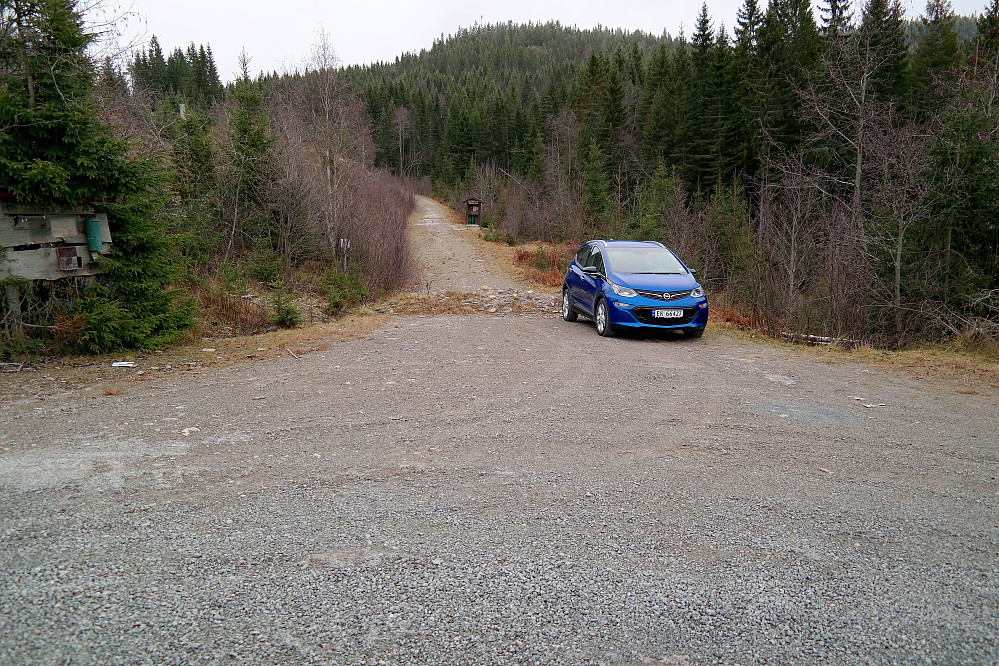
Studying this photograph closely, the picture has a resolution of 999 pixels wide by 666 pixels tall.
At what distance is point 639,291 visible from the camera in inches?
444

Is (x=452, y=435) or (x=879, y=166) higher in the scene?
(x=879, y=166)

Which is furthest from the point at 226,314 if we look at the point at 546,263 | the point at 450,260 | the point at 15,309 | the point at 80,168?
the point at 450,260

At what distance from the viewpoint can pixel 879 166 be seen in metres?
15.9

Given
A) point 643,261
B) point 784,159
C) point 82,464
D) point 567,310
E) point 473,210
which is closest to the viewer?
point 82,464

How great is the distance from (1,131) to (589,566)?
29.1 ft

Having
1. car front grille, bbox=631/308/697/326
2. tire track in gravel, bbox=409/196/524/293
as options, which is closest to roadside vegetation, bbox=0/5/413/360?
tire track in gravel, bbox=409/196/524/293

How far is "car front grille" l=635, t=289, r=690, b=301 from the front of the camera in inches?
441

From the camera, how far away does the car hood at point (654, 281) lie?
445 inches

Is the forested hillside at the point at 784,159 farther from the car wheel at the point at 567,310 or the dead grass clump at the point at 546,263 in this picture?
the car wheel at the point at 567,310

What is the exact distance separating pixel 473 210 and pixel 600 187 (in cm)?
1561

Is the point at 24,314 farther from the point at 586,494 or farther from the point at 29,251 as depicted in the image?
the point at 586,494

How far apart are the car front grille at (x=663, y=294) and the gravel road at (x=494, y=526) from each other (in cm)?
449

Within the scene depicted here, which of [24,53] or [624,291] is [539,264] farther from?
[24,53]

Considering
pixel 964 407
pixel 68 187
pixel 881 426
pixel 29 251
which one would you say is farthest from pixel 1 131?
pixel 964 407
